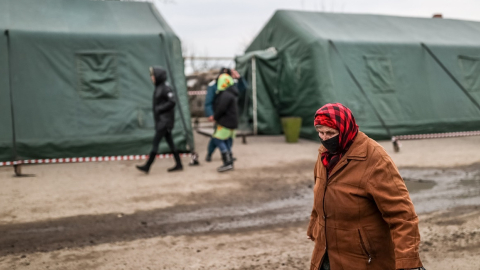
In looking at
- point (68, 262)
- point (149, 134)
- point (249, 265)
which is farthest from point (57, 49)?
point (249, 265)

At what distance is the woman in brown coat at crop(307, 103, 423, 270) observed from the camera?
8.20ft

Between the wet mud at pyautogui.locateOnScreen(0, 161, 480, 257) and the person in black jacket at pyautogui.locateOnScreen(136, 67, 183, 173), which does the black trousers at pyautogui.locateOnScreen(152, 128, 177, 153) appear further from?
the wet mud at pyautogui.locateOnScreen(0, 161, 480, 257)

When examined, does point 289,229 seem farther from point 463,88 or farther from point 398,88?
point 463,88

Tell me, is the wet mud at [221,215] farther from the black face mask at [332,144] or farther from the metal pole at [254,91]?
the metal pole at [254,91]

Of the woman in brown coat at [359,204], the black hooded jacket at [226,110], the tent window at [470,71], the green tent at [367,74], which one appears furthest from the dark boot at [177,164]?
the tent window at [470,71]

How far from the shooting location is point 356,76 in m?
12.9

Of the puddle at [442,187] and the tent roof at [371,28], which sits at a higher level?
the tent roof at [371,28]

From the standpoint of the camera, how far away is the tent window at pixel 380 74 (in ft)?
42.9

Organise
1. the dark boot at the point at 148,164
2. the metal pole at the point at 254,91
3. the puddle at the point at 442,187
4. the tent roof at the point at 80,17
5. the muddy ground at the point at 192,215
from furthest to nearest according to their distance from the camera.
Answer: the metal pole at the point at 254,91, the tent roof at the point at 80,17, the dark boot at the point at 148,164, the puddle at the point at 442,187, the muddy ground at the point at 192,215

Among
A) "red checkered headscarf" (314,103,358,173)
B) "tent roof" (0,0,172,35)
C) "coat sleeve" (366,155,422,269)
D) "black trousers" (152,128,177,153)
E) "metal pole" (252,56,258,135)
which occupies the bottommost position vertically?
"metal pole" (252,56,258,135)

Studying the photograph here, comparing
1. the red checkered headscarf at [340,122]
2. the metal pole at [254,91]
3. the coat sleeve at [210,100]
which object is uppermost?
the red checkered headscarf at [340,122]

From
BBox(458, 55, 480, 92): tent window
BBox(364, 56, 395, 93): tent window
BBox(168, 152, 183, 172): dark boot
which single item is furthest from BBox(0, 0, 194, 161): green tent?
BBox(458, 55, 480, 92): tent window

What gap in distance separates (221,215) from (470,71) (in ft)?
36.7

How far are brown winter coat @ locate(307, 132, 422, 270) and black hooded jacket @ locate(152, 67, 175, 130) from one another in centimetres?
601
